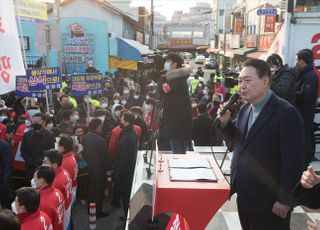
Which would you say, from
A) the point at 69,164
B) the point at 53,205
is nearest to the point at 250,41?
the point at 69,164

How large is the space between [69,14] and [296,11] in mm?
22928

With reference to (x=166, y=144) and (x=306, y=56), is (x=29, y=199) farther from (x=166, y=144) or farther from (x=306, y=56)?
(x=306, y=56)

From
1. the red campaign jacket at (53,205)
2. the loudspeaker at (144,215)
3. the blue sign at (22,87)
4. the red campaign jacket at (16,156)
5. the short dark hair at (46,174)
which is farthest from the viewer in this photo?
the blue sign at (22,87)

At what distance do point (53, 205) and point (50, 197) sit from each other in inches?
3.8

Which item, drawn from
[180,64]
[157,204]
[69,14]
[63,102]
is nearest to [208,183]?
[157,204]

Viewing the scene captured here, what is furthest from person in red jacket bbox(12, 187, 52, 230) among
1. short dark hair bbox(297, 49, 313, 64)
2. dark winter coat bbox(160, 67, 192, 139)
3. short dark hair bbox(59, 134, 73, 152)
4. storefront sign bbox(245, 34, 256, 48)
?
storefront sign bbox(245, 34, 256, 48)

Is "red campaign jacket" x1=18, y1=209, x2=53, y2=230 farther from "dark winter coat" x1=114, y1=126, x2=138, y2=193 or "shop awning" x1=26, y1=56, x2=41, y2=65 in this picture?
"shop awning" x1=26, y1=56, x2=41, y2=65

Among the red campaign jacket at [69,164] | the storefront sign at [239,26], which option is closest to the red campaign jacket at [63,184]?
the red campaign jacket at [69,164]

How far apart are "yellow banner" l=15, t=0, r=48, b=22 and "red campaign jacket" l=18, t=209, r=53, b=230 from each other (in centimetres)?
774

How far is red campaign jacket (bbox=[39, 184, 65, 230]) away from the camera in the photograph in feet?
12.3

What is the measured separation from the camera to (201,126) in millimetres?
7387

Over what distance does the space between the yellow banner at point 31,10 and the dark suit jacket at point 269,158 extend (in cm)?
863

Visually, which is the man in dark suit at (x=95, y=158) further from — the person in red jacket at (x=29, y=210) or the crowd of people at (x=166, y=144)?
the person in red jacket at (x=29, y=210)

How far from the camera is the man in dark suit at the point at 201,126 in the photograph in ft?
24.0
